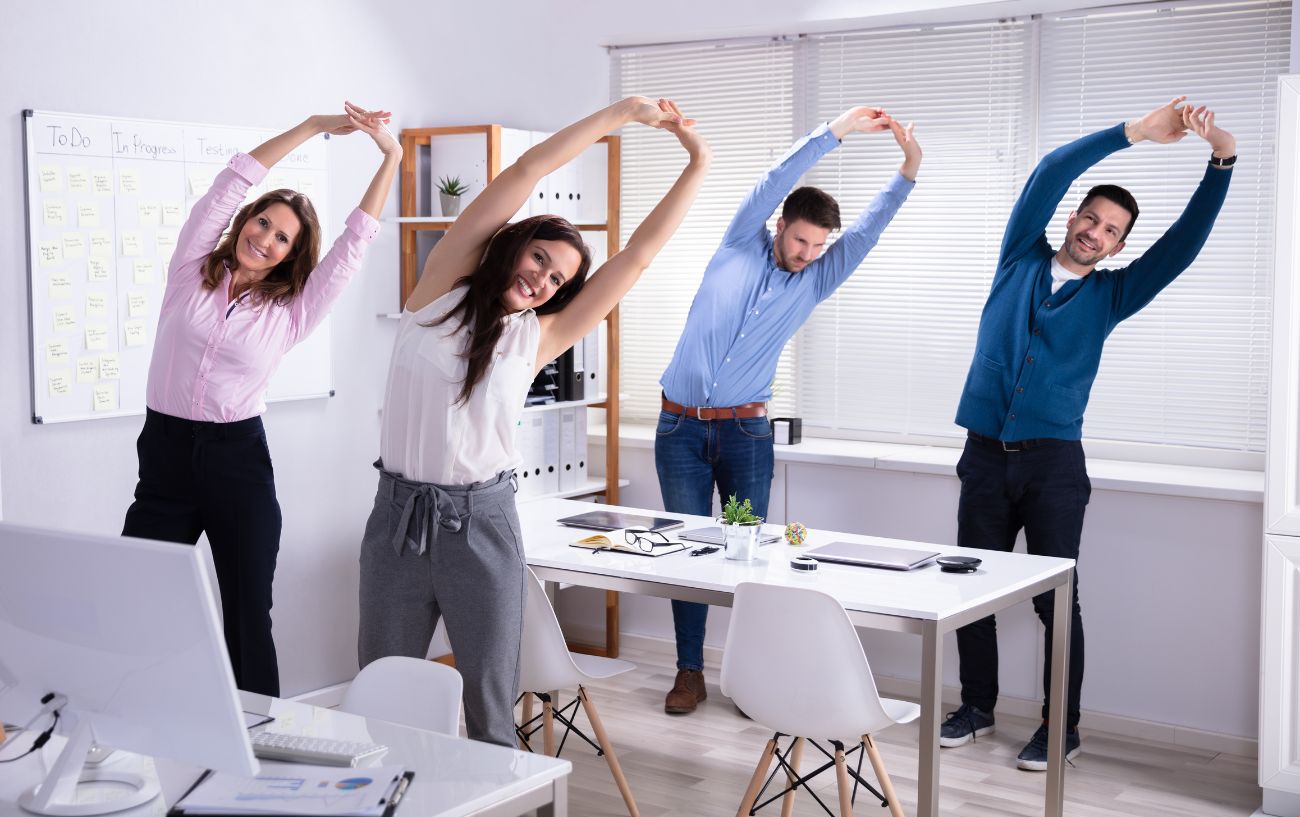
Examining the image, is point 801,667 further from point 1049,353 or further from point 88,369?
point 88,369

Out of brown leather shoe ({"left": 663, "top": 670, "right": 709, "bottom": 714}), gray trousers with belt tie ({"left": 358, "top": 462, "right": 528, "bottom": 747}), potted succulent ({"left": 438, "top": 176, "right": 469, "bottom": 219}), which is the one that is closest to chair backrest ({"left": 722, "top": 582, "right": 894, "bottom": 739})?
gray trousers with belt tie ({"left": 358, "top": 462, "right": 528, "bottom": 747})

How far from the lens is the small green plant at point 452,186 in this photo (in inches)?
184

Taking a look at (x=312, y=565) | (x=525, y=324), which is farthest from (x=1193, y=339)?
(x=312, y=565)

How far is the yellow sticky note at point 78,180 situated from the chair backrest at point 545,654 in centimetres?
169

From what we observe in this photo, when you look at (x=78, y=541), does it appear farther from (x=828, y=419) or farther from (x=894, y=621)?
(x=828, y=419)

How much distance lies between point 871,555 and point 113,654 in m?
2.15

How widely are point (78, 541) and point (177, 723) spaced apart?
0.82ft

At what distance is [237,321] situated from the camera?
3547 millimetres

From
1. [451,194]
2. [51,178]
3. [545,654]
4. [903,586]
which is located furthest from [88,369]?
[903,586]

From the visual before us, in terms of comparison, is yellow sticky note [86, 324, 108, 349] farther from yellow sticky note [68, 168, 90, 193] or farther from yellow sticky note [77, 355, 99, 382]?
yellow sticky note [68, 168, 90, 193]

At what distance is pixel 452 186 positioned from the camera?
4664 mm

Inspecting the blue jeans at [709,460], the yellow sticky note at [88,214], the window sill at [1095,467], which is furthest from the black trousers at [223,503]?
the window sill at [1095,467]

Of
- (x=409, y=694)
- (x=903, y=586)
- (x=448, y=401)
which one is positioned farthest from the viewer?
(x=903, y=586)

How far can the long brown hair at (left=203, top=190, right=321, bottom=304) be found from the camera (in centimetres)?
356
